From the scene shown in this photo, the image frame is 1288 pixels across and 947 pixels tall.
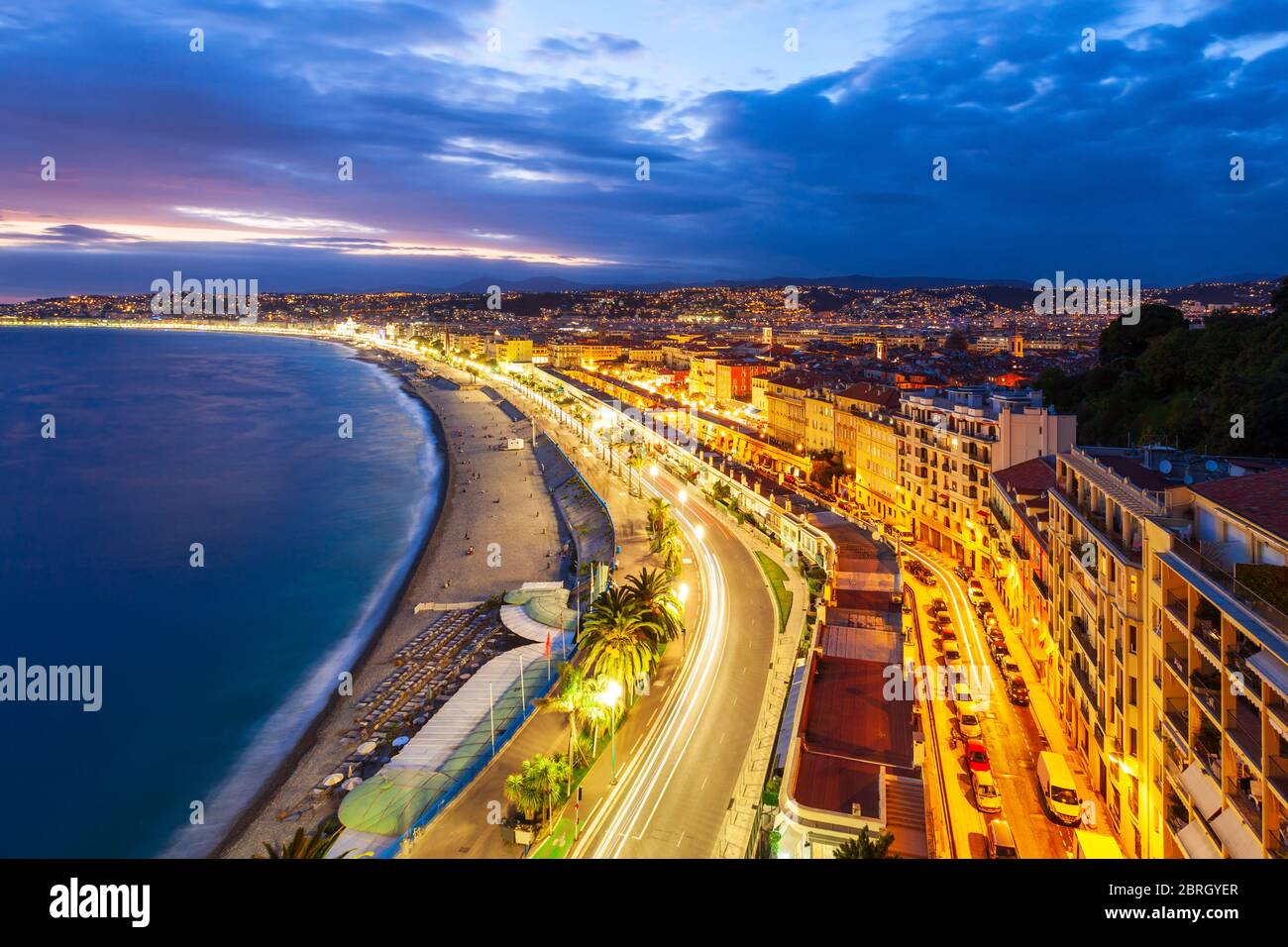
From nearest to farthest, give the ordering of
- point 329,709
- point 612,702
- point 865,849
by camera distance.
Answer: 1. point 865,849
2. point 612,702
3. point 329,709

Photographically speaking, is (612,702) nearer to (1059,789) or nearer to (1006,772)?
(1006,772)

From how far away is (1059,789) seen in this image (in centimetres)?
1499

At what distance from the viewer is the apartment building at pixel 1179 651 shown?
376 inches

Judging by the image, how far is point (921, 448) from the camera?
33031 mm

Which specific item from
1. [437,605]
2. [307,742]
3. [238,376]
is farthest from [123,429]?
[307,742]

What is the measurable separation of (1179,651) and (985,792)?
14.9ft

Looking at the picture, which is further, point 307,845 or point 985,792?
point 985,792

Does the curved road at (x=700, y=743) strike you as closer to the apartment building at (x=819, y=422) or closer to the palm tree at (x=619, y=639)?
the palm tree at (x=619, y=639)

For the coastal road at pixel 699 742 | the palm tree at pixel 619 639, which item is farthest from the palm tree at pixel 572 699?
the coastal road at pixel 699 742

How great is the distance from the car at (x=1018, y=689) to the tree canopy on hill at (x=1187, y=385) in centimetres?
1185

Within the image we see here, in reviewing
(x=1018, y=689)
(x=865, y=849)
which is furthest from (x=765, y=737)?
(x=865, y=849)

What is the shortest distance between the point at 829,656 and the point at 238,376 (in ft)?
389

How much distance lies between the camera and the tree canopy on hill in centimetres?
2545
